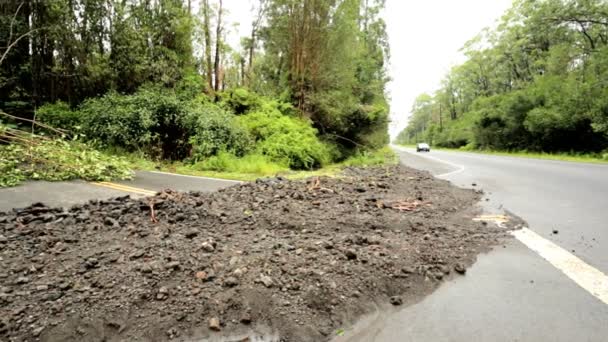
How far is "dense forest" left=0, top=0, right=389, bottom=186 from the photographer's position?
10.6m

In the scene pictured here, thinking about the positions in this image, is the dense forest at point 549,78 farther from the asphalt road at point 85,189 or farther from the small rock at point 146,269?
the small rock at point 146,269

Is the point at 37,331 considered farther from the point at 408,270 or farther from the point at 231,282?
the point at 408,270

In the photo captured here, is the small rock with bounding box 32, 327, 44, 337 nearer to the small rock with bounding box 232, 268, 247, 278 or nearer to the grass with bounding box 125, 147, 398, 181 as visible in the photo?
the small rock with bounding box 232, 268, 247, 278

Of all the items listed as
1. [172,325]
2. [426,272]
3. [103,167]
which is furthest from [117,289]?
[103,167]

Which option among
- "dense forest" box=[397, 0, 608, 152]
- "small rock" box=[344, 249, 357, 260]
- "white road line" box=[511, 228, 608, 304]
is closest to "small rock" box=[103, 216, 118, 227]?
"small rock" box=[344, 249, 357, 260]

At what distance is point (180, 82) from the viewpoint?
12812 millimetres

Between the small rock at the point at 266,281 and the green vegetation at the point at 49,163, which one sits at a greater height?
the green vegetation at the point at 49,163

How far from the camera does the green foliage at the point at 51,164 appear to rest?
231 inches

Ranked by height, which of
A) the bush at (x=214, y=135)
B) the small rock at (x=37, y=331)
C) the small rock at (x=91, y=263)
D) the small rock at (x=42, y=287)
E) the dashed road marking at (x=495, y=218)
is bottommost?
the small rock at (x=37, y=331)

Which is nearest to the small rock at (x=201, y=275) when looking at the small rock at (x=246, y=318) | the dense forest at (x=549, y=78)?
the small rock at (x=246, y=318)

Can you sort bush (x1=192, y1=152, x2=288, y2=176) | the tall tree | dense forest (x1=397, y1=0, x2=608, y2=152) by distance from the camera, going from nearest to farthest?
bush (x1=192, y1=152, x2=288, y2=176) < the tall tree < dense forest (x1=397, y1=0, x2=608, y2=152)

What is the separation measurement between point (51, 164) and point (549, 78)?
102 feet

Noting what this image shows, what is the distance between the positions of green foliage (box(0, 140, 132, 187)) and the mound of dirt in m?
2.81

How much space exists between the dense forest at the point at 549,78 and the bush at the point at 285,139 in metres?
16.6
